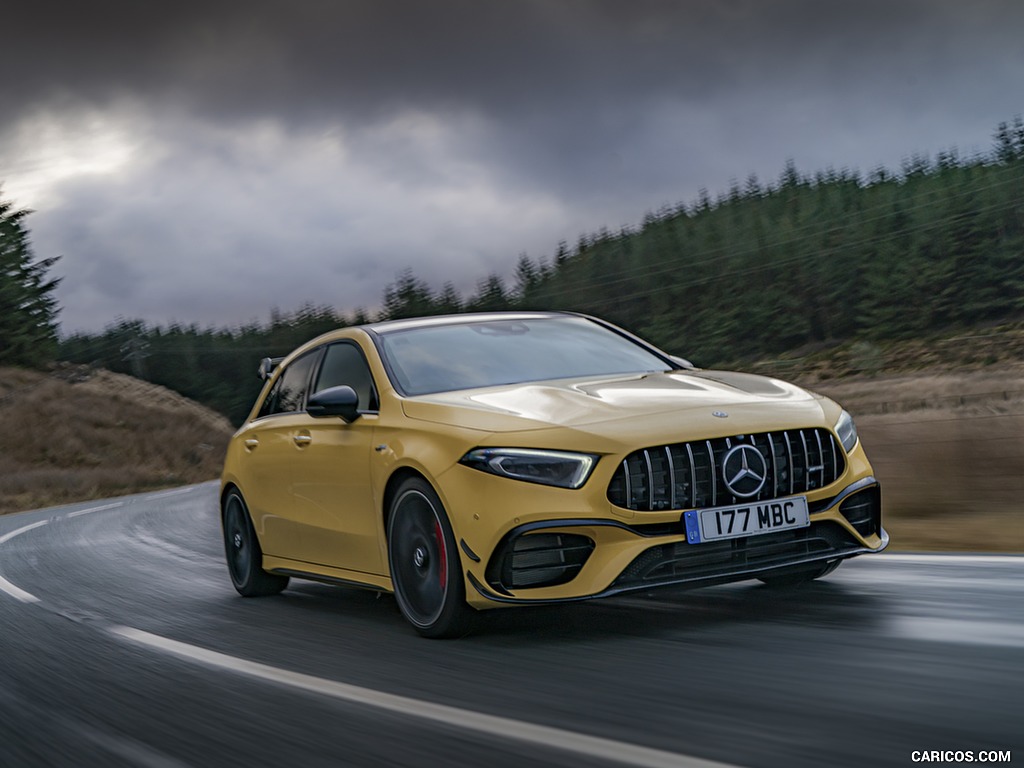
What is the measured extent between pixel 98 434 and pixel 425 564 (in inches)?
2845

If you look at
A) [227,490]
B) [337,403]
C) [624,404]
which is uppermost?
[337,403]

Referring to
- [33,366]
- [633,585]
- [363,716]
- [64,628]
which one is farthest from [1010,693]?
[33,366]

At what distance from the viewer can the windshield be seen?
269 inches

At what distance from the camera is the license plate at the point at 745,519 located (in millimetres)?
5562

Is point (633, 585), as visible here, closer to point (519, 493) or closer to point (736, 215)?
point (519, 493)

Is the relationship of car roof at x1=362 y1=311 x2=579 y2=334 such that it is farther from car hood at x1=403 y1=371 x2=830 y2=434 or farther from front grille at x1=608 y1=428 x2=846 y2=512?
front grille at x1=608 y1=428 x2=846 y2=512

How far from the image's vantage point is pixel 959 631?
532 cm

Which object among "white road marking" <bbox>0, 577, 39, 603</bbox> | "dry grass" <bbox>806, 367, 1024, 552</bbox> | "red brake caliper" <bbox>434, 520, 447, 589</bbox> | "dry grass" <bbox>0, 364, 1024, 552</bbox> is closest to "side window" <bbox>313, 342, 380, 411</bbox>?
"red brake caliper" <bbox>434, 520, 447, 589</bbox>

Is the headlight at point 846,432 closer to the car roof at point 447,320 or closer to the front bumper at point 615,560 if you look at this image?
the front bumper at point 615,560

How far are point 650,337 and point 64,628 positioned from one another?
95.3 meters

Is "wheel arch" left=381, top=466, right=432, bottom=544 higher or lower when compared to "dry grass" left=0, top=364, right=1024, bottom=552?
higher

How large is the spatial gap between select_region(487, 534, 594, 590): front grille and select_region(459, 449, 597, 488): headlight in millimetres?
231


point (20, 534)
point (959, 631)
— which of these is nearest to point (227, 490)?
point (959, 631)

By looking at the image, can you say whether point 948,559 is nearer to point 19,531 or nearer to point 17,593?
point 17,593
